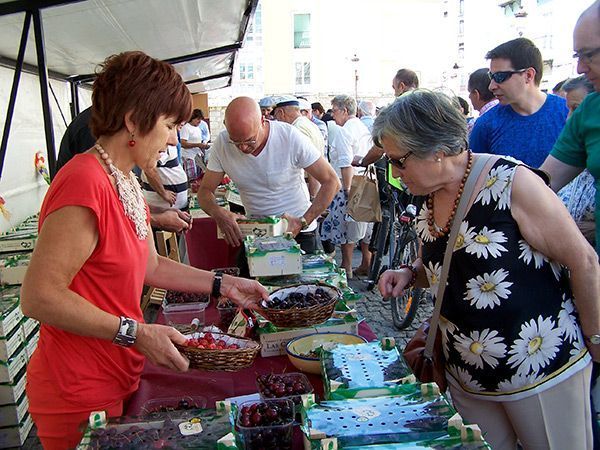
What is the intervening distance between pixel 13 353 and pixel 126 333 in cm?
210

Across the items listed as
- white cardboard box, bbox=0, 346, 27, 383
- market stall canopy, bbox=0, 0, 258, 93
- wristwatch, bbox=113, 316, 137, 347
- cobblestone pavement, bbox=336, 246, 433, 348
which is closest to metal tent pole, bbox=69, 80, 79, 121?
market stall canopy, bbox=0, 0, 258, 93

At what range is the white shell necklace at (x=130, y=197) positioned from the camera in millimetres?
1588

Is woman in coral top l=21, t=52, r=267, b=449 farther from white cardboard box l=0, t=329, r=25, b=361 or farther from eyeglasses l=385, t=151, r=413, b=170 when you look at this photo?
white cardboard box l=0, t=329, r=25, b=361

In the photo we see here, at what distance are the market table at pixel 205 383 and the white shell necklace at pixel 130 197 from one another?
54cm

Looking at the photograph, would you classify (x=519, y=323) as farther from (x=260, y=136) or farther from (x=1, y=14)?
(x=1, y=14)

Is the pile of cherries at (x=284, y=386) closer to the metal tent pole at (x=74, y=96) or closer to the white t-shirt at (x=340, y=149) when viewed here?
the white t-shirt at (x=340, y=149)

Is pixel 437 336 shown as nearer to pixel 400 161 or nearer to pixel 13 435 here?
pixel 400 161

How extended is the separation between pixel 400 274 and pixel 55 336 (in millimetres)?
1265

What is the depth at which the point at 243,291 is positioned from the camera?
215 cm

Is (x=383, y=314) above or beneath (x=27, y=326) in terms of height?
beneath

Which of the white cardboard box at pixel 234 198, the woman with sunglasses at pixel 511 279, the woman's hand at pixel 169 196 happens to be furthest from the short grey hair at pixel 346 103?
the woman with sunglasses at pixel 511 279

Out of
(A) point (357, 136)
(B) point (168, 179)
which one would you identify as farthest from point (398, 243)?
(B) point (168, 179)

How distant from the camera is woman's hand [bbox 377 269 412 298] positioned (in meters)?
2.11

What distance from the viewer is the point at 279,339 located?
203 cm
